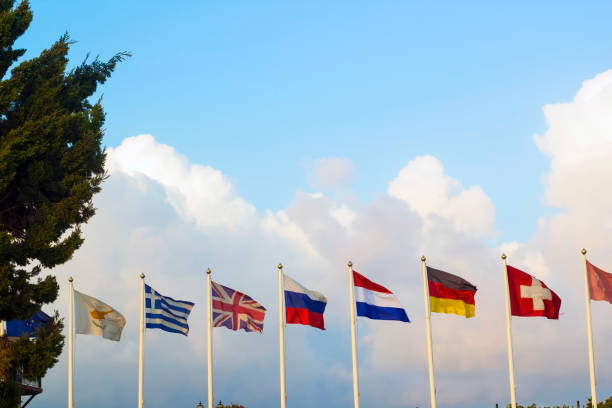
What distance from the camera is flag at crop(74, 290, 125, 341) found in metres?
46.7

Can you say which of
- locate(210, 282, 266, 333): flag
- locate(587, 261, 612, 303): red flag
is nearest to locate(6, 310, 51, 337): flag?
locate(210, 282, 266, 333): flag

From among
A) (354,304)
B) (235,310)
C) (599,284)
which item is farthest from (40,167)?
(599,284)

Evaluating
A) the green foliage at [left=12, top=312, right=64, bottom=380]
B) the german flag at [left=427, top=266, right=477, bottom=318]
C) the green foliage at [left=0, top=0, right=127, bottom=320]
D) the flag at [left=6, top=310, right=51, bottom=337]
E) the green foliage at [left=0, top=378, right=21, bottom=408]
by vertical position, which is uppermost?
the green foliage at [left=0, top=0, right=127, bottom=320]

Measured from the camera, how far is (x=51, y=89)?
43875mm

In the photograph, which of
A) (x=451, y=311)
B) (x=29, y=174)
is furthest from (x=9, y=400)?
(x=451, y=311)

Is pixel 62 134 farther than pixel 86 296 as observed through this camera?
No

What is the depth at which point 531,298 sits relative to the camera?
1774 inches

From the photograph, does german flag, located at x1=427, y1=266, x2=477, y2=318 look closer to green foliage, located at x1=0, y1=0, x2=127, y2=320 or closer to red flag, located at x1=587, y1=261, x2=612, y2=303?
red flag, located at x1=587, y1=261, x2=612, y2=303

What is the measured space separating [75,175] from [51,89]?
395 centimetres

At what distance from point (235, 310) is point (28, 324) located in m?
9.30

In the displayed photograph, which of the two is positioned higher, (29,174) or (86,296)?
(29,174)

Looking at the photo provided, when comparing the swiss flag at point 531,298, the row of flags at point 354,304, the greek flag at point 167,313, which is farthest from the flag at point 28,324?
the swiss flag at point 531,298

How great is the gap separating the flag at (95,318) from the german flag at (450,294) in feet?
48.8

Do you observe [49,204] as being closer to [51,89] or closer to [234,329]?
[51,89]
